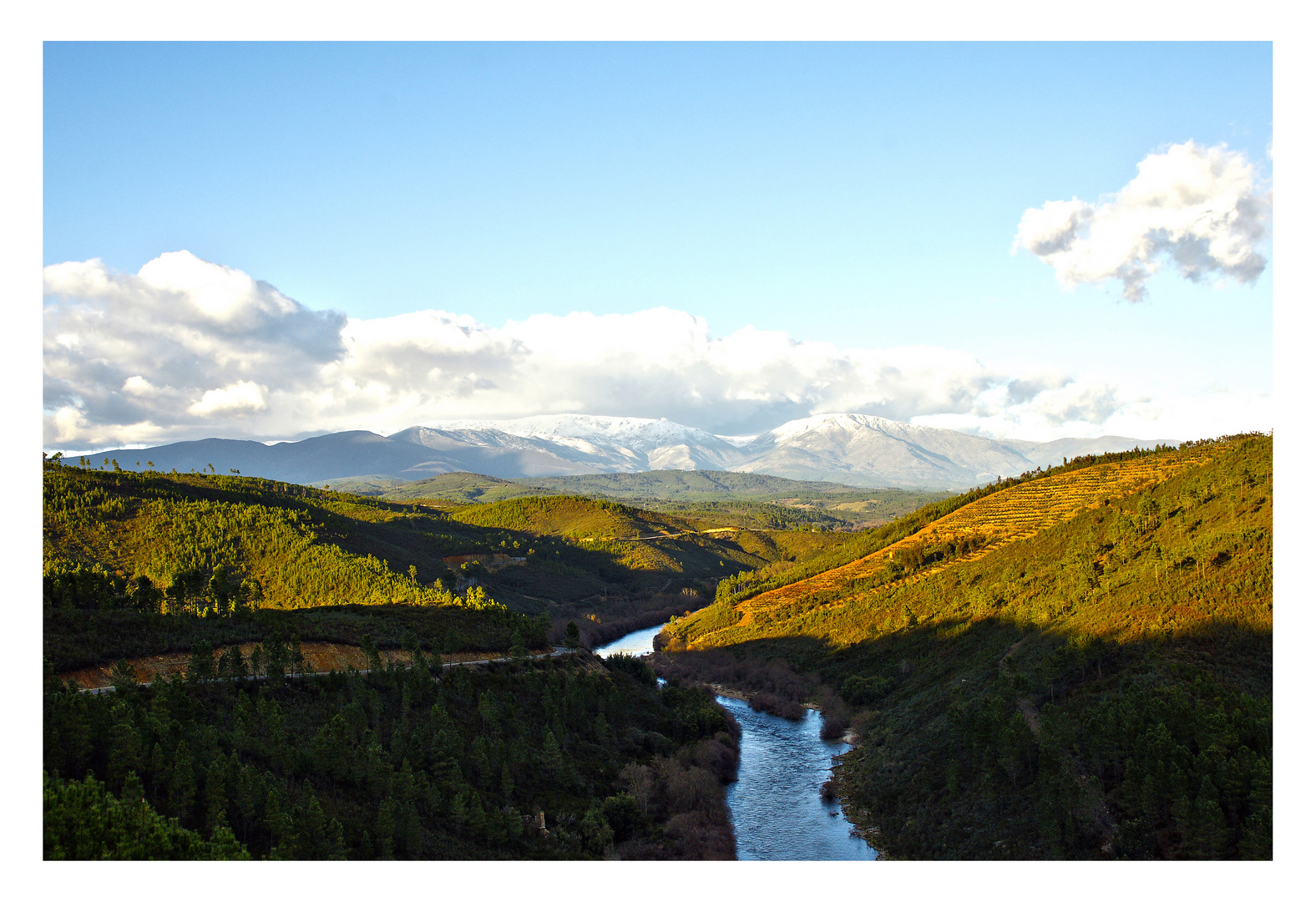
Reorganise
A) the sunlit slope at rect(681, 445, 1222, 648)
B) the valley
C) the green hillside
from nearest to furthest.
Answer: the valley < the green hillside < the sunlit slope at rect(681, 445, 1222, 648)

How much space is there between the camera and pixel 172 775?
1518 inches

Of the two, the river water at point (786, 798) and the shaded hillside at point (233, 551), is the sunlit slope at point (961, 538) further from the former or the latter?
the shaded hillside at point (233, 551)

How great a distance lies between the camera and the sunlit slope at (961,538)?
370 feet

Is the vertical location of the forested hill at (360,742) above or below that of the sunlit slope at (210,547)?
below

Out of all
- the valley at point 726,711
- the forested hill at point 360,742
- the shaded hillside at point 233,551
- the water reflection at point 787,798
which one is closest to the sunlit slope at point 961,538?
the valley at point 726,711

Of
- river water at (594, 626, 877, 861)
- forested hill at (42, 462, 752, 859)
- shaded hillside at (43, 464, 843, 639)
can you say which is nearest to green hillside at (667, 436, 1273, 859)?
river water at (594, 626, 877, 861)

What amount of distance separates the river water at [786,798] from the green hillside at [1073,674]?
274 cm

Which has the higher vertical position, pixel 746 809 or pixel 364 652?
pixel 364 652

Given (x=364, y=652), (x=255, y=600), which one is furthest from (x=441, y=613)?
(x=255, y=600)

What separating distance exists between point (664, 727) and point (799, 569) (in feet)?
253

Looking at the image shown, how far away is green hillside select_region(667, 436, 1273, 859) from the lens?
136 feet

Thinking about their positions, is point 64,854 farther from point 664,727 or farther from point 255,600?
point 255,600

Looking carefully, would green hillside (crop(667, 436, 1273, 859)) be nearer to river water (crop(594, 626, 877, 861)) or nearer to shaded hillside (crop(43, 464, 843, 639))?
river water (crop(594, 626, 877, 861))

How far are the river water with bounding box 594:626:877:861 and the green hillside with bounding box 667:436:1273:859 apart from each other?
2.74 m
